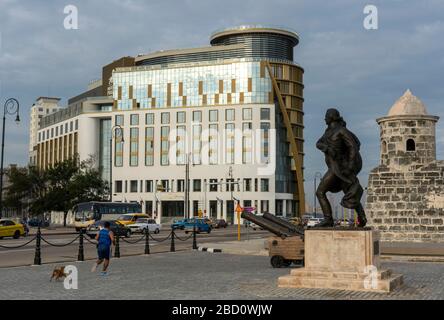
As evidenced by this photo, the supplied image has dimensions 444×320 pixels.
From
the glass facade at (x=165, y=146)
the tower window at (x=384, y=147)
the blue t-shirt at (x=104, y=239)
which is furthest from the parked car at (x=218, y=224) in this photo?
the blue t-shirt at (x=104, y=239)

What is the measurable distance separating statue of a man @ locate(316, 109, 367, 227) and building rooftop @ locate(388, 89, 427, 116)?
18.9 m

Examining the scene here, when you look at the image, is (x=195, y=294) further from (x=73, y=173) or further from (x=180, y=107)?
(x=180, y=107)

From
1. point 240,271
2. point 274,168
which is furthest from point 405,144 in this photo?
point 274,168

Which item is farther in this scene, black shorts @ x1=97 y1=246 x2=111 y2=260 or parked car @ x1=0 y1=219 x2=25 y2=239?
parked car @ x1=0 y1=219 x2=25 y2=239

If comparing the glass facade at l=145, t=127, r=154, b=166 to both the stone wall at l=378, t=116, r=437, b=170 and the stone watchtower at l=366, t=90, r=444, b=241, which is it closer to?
the stone watchtower at l=366, t=90, r=444, b=241

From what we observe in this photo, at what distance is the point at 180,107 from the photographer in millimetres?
99312

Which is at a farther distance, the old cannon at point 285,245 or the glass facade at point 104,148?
the glass facade at point 104,148

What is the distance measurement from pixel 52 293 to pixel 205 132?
8565cm

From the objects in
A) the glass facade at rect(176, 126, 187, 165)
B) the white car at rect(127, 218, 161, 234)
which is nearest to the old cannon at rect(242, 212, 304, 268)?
the white car at rect(127, 218, 161, 234)

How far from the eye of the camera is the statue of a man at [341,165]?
42.3 ft

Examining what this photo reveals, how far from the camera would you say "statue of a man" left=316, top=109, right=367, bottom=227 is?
12898 millimetres

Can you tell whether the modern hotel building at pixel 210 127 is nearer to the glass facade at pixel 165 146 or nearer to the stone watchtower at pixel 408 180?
the glass facade at pixel 165 146

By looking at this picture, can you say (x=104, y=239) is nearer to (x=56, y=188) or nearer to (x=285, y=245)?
(x=285, y=245)

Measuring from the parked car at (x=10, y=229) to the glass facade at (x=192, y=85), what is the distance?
2382 inches
